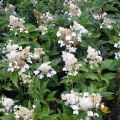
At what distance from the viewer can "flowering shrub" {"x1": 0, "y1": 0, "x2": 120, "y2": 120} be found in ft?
9.07

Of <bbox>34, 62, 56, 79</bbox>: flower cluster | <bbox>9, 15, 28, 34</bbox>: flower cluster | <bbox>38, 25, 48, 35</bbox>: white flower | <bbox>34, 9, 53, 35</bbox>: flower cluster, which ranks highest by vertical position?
<bbox>34, 9, 53, 35</bbox>: flower cluster

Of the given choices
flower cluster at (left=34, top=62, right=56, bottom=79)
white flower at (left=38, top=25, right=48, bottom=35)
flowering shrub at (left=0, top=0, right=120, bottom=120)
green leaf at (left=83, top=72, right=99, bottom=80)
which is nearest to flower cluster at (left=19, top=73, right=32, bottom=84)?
flowering shrub at (left=0, top=0, right=120, bottom=120)

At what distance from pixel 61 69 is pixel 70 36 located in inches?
12.0

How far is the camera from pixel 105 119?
309 cm

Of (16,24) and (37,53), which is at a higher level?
(16,24)

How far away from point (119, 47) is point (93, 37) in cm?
34

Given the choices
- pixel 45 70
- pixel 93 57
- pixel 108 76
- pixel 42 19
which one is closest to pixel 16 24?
pixel 42 19

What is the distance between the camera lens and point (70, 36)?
10.8 feet

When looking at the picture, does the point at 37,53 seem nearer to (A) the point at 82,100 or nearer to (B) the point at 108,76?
(B) the point at 108,76

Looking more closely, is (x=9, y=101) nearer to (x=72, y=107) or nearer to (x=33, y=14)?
(x=72, y=107)

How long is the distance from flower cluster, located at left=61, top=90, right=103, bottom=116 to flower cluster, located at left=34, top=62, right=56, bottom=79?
1.04 feet

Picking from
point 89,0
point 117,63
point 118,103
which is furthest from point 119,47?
point 89,0

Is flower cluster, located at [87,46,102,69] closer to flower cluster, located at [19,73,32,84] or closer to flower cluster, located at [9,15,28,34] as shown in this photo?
flower cluster, located at [19,73,32,84]

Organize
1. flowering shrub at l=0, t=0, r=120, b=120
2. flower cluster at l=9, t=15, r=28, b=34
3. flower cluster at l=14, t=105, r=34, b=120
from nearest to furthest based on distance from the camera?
1. flower cluster at l=14, t=105, r=34, b=120
2. flowering shrub at l=0, t=0, r=120, b=120
3. flower cluster at l=9, t=15, r=28, b=34
